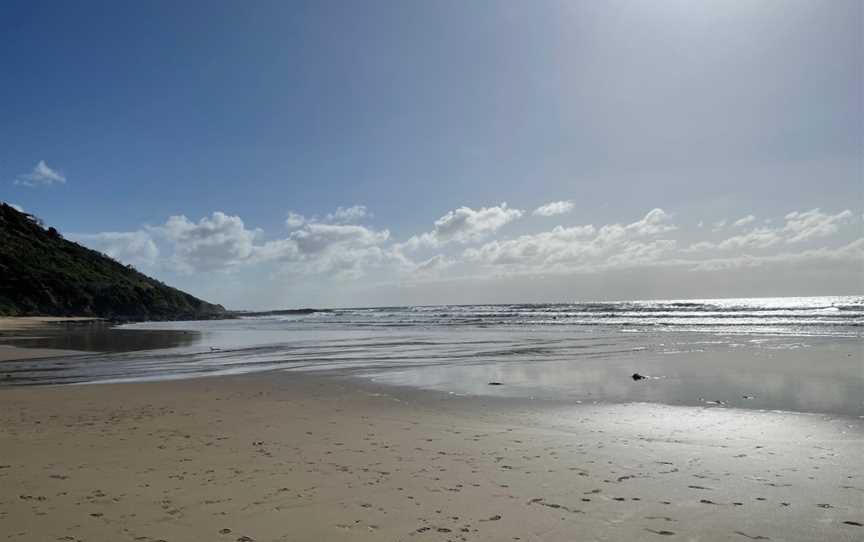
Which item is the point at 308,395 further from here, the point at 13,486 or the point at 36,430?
the point at 13,486

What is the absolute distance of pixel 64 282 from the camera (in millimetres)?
72938

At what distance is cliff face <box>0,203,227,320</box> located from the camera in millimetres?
66938

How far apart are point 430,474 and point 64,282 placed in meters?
84.0

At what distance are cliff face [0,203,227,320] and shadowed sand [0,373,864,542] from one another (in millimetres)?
69373

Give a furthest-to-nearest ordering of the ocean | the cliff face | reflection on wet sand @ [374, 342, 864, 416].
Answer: the cliff face → the ocean → reflection on wet sand @ [374, 342, 864, 416]

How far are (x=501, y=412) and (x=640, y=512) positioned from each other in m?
5.69

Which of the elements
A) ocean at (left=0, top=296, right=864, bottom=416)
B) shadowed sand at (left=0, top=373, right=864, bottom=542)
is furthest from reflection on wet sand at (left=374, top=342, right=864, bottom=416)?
shadowed sand at (left=0, top=373, right=864, bottom=542)

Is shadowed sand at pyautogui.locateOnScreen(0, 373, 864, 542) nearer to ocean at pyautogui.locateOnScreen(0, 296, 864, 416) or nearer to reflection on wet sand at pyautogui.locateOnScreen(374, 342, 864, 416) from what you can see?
reflection on wet sand at pyautogui.locateOnScreen(374, 342, 864, 416)

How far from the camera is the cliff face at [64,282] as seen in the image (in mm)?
66938

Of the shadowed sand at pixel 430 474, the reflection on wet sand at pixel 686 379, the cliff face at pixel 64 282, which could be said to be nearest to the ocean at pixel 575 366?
the reflection on wet sand at pixel 686 379

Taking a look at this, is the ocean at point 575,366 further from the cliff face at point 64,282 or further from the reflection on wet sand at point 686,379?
the cliff face at point 64,282

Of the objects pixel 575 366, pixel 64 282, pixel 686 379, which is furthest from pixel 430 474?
pixel 64 282

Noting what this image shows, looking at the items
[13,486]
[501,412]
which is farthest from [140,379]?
[501,412]

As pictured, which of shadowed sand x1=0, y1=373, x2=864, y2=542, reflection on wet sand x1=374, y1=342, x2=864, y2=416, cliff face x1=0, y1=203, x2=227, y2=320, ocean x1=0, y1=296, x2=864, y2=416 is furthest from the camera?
cliff face x1=0, y1=203, x2=227, y2=320
